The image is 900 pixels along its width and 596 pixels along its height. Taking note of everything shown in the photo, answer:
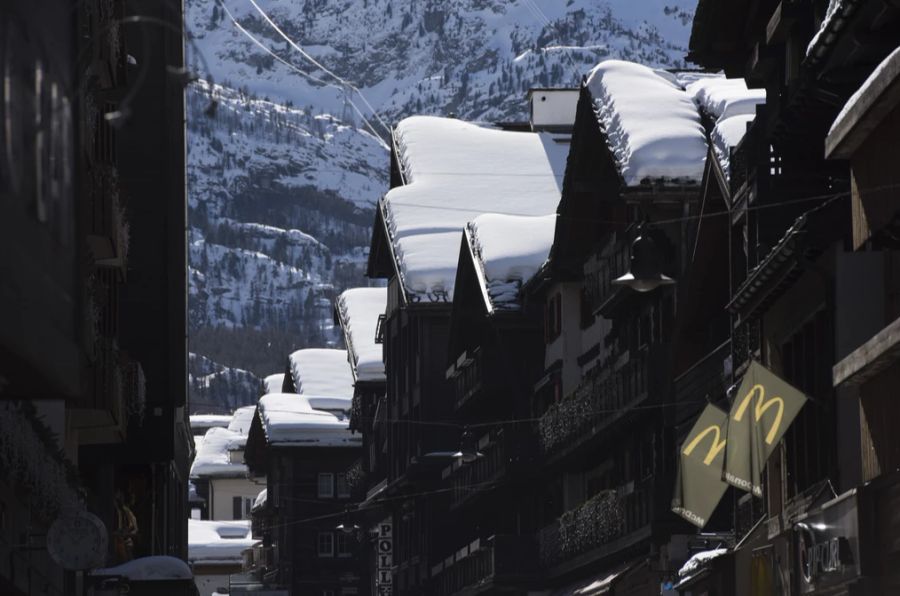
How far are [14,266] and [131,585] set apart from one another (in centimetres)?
2746

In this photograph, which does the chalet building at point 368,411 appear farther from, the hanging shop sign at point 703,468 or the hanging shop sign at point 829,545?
the hanging shop sign at point 829,545

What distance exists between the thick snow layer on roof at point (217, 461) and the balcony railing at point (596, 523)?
78408 mm

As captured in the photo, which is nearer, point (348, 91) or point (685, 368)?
point (348, 91)

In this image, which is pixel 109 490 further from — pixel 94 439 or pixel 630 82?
pixel 630 82

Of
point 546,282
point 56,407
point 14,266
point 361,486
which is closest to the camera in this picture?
point 14,266

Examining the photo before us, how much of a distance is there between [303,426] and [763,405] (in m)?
74.7

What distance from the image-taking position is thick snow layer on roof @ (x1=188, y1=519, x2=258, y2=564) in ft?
357

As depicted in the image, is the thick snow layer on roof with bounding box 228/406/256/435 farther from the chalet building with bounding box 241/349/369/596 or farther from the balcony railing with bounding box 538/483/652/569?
the balcony railing with bounding box 538/483/652/569

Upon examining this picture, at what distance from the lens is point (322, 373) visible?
11444 cm

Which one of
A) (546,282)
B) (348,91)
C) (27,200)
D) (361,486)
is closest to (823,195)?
(348,91)

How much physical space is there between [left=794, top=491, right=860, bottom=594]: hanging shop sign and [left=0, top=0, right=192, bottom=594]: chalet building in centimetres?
880

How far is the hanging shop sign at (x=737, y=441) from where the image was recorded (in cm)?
3086

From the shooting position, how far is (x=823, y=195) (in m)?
33.1

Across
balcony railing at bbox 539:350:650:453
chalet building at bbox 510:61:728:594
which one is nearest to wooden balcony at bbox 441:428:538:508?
chalet building at bbox 510:61:728:594
